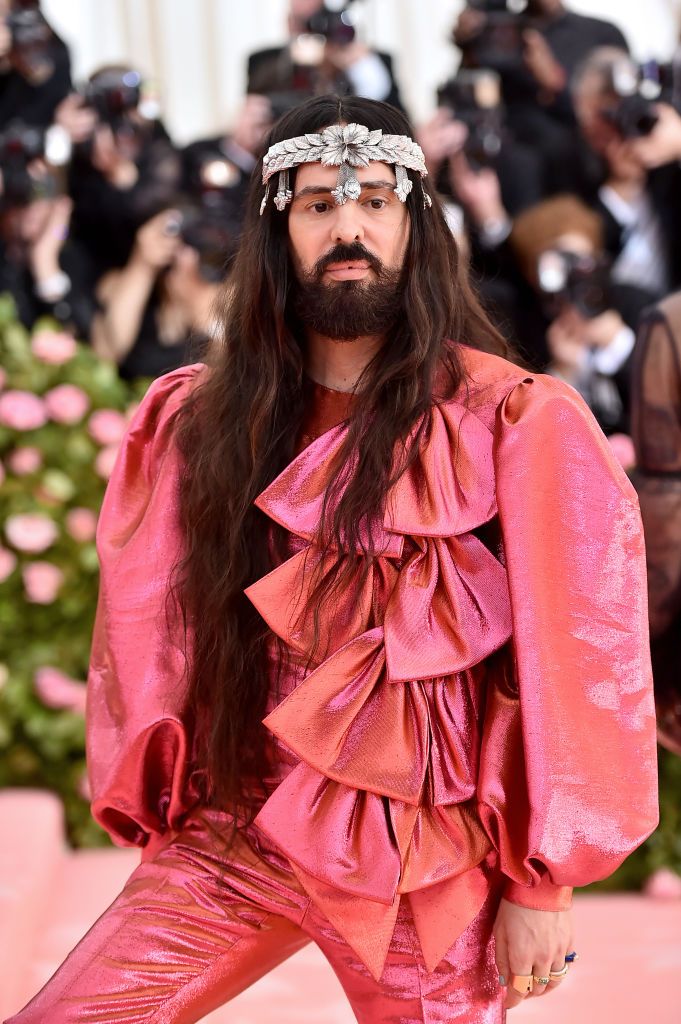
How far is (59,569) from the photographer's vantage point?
341 cm

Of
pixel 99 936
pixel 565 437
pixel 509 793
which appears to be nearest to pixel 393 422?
pixel 565 437

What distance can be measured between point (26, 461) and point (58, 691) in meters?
0.59


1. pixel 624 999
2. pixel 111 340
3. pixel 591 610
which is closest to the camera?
pixel 591 610

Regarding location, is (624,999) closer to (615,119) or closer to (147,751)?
(147,751)

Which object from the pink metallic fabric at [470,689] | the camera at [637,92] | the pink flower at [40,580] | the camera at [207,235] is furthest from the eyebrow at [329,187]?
the camera at [637,92]

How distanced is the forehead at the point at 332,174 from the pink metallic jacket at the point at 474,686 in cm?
32

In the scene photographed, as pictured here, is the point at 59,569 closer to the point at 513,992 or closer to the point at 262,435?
the point at 262,435

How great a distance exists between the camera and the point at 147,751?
1861 millimetres

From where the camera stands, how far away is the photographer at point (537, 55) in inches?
161

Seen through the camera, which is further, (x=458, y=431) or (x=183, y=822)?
(x=183, y=822)

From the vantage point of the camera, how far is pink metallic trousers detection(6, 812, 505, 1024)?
1659mm

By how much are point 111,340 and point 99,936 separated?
256cm

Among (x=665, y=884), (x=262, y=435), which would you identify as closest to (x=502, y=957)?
(x=262, y=435)

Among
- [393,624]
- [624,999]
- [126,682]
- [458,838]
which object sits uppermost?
[393,624]
